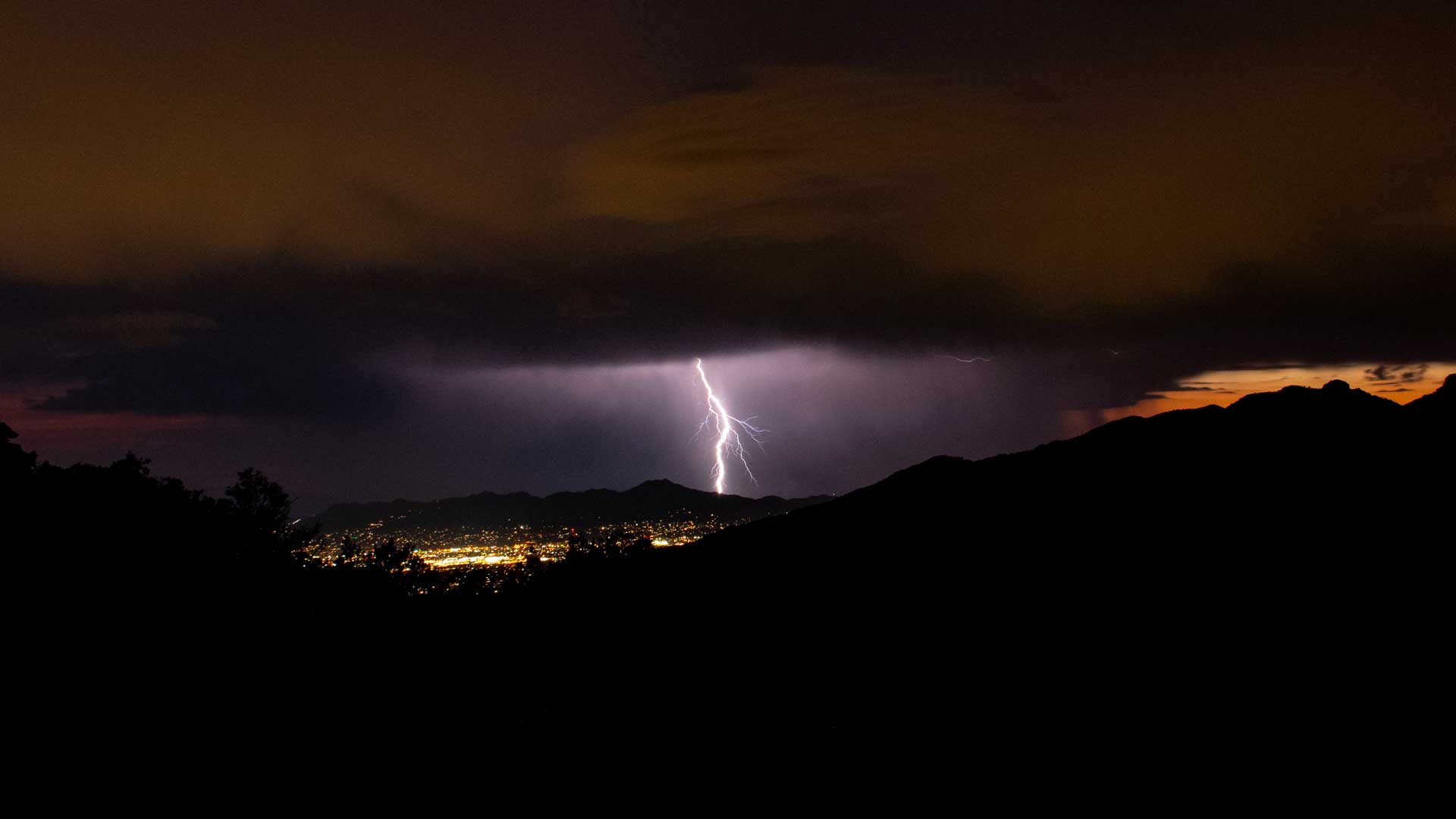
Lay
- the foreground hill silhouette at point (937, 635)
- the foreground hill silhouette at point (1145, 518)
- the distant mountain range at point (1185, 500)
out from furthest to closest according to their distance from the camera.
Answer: the distant mountain range at point (1185, 500), the foreground hill silhouette at point (1145, 518), the foreground hill silhouette at point (937, 635)

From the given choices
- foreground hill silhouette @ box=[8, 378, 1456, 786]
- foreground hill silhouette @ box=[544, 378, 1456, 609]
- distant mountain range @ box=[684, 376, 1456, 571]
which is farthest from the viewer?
distant mountain range @ box=[684, 376, 1456, 571]

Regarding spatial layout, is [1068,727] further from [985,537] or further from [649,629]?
[649,629]

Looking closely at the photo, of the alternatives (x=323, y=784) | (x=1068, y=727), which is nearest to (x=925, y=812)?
(x=1068, y=727)

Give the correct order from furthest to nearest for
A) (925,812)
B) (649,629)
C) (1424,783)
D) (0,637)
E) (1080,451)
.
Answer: (1080,451)
(649,629)
(0,637)
(925,812)
(1424,783)

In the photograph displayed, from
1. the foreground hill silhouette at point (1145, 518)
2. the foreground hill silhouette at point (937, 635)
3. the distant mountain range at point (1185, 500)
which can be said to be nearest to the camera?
the foreground hill silhouette at point (937, 635)

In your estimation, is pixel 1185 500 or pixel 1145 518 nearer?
pixel 1145 518

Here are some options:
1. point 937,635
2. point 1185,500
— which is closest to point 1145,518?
point 1185,500

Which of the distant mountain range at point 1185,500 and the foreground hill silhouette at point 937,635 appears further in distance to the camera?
the distant mountain range at point 1185,500

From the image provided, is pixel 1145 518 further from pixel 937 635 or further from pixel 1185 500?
pixel 937 635

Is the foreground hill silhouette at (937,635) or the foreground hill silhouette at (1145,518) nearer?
the foreground hill silhouette at (937,635)

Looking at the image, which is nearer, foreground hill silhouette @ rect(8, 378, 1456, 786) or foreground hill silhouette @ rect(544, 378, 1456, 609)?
foreground hill silhouette @ rect(8, 378, 1456, 786)

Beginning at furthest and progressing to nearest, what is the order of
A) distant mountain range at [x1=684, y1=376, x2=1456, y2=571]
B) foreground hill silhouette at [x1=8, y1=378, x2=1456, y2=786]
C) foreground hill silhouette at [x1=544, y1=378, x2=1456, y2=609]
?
distant mountain range at [x1=684, y1=376, x2=1456, y2=571], foreground hill silhouette at [x1=544, y1=378, x2=1456, y2=609], foreground hill silhouette at [x1=8, y1=378, x2=1456, y2=786]
